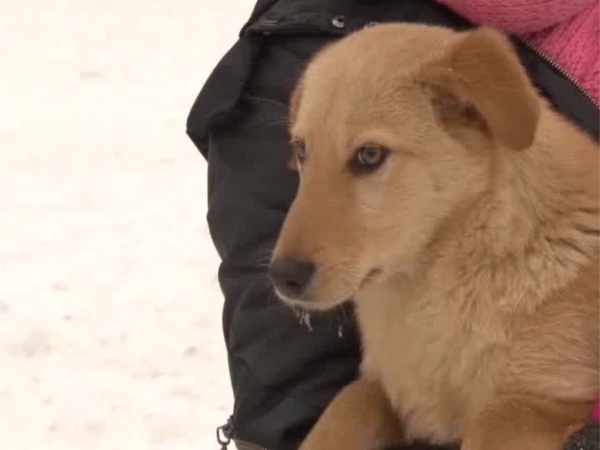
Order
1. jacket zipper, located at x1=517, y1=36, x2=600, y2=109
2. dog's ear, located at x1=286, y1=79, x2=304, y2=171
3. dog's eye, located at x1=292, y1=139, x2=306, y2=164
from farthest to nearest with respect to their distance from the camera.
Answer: jacket zipper, located at x1=517, y1=36, x2=600, y2=109, dog's ear, located at x1=286, y1=79, x2=304, y2=171, dog's eye, located at x1=292, y1=139, x2=306, y2=164

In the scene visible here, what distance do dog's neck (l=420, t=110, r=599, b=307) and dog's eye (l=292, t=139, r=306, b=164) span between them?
0.89ft

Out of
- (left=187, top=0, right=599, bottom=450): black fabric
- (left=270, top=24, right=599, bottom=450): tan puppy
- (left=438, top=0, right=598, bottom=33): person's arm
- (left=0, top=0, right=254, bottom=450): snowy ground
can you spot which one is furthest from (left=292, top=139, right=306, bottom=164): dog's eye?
(left=0, top=0, right=254, bottom=450): snowy ground

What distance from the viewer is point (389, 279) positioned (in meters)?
2.04

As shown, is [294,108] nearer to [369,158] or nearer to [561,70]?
[369,158]

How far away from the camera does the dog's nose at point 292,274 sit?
1.85 metres

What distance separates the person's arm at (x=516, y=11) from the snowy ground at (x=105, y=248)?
69.2 inches

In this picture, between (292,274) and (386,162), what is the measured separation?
0.80 ft

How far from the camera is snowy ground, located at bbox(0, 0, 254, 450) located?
372 cm

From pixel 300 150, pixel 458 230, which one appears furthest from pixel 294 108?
pixel 458 230

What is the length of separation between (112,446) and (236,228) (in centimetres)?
144

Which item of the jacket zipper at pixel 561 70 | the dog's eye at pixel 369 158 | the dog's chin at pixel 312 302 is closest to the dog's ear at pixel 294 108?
the dog's eye at pixel 369 158

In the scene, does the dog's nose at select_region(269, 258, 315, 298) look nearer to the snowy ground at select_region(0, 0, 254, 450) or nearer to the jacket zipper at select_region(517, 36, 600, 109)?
the jacket zipper at select_region(517, 36, 600, 109)

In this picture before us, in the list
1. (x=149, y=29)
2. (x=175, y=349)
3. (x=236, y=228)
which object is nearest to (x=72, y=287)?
(x=175, y=349)

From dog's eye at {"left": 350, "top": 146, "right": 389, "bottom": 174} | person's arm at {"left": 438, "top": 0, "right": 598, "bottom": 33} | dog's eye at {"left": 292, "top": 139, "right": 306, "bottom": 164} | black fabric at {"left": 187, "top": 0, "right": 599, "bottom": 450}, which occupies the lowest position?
black fabric at {"left": 187, "top": 0, "right": 599, "bottom": 450}
